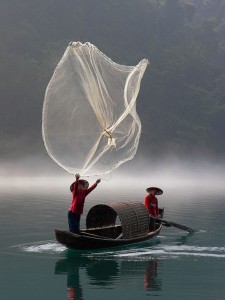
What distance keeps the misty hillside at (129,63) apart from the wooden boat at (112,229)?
2432 inches

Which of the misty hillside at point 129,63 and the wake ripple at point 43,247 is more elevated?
the misty hillside at point 129,63

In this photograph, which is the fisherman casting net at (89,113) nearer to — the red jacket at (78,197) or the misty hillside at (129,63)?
the red jacket at (78,197)

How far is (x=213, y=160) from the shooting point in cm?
9575

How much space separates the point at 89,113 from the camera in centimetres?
1614

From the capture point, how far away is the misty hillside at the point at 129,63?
8269cm

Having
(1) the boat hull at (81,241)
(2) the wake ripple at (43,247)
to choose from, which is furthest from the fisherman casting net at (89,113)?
(2) the wake ripple at (43,247)

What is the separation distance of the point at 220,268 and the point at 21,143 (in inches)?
2719

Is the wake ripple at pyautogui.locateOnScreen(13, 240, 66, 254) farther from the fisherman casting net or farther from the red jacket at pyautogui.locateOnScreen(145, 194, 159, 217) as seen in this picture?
the red jacket at pyautogui.locateOnScreen(145, 194, 159, 217)

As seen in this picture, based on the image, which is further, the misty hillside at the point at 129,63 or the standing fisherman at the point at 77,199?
the misty hillside at the point at 129,63

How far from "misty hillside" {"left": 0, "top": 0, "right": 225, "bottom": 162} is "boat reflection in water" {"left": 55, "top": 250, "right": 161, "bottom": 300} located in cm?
6603

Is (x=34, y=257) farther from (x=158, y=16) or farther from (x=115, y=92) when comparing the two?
(x=158, y=16)

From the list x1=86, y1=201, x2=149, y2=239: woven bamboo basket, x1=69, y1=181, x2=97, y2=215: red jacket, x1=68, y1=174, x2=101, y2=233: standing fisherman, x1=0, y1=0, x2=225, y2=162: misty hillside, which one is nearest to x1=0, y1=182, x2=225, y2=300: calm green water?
x1=86, y1=201, x2=149, y2=239: woven bamboo basket

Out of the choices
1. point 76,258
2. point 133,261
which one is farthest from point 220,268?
point 76,258

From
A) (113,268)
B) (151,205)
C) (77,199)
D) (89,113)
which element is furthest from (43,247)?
(151,205)
